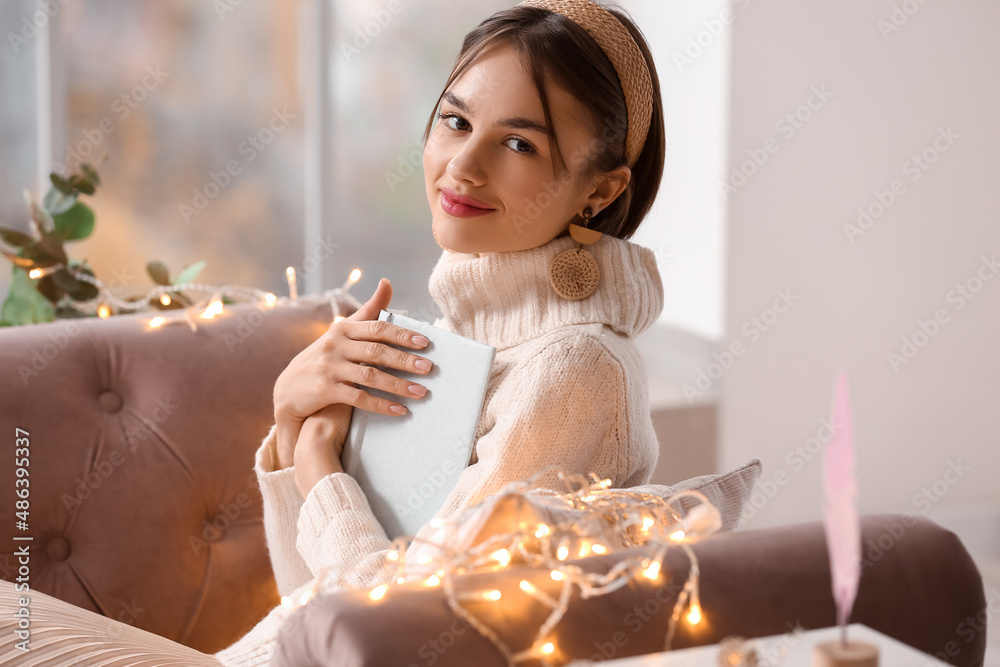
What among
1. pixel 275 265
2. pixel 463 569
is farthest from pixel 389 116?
pixel 463 569

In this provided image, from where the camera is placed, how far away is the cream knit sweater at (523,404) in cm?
103

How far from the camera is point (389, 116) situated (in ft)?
8.72

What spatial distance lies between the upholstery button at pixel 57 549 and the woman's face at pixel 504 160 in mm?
653

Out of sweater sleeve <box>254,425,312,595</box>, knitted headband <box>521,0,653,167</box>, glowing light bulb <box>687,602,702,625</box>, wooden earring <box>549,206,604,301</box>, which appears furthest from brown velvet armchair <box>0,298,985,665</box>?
glowing light bulb <box>687,602,702,625</box>

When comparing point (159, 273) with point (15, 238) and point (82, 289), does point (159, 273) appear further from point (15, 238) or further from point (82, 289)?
point (15, 238)

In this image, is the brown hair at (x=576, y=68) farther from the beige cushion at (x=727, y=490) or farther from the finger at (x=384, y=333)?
the beige cushion at (x=727, y=490)

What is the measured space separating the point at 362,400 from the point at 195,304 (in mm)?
604

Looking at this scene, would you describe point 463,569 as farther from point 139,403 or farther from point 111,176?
point 111,176

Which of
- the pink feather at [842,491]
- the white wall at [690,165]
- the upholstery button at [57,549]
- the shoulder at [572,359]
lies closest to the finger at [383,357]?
the shoulder at [572,359]

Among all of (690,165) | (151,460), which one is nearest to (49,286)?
(151,460)

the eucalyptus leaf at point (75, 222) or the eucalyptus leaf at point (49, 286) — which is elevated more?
the eucalyptus leaf at point (75, 222)

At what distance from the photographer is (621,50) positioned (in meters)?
1.15

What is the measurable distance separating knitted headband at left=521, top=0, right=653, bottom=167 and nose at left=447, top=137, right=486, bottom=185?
191 mm

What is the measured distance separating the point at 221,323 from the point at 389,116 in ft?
4.45
